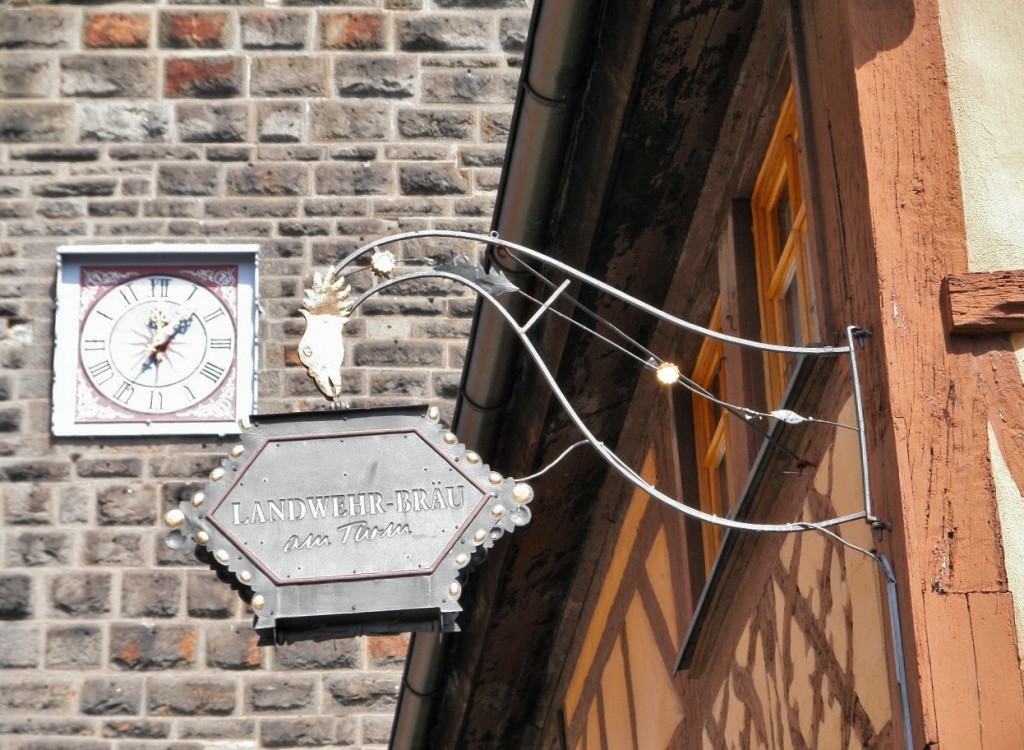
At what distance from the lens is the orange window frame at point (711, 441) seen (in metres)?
6.48

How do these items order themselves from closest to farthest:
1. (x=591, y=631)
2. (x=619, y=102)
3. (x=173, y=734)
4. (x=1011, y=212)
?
(x=1011, y=212) < (x=619, y=102) < (x=591, y=631) < (x=173, y=734)

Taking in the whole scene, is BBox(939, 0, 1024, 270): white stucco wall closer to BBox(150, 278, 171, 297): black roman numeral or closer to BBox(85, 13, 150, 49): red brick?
BBox(150, 278, 171, 297): black roman numeral

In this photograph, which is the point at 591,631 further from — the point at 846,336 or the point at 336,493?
the point at 846,336

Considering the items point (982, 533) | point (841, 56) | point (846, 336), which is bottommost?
point (982, 533)

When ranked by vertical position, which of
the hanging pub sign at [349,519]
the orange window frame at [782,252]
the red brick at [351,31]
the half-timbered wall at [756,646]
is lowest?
the half-timbered wall at [756,646]

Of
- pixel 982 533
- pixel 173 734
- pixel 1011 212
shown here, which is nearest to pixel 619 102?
pixel 1011 212

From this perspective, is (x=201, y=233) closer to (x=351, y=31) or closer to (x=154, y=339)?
(x=154, y=339)

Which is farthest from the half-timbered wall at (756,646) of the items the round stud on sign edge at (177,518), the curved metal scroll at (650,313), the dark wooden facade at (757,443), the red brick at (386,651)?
the red brick at (386,651)

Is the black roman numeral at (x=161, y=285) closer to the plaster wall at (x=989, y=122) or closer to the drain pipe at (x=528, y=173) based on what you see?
the drain pipe at (x=528, y=173)

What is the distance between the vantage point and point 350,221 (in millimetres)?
13359

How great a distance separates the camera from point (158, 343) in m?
13.4

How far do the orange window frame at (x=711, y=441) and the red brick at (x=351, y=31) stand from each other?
731 centimetres

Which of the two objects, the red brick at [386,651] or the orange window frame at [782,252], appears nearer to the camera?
the orange window frame at [782,252]

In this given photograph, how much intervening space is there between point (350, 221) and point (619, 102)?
24.5 feet
